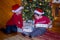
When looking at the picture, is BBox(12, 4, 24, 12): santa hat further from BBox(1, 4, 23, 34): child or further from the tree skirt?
the tree skirt

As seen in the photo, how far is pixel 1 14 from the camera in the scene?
160 cm

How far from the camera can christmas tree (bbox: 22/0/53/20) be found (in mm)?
1565

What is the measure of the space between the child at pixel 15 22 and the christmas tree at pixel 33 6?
0.07 meters

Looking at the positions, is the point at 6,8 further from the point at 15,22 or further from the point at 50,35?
the point at 50,35

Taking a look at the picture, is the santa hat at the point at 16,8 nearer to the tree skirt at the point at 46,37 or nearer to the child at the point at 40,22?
the child at the point at 40,22

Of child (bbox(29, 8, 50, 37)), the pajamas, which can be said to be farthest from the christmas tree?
the pajamas

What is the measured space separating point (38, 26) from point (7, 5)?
0.39m

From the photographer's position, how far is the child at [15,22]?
60.3 inches

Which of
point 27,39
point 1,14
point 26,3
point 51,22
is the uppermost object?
point 26,3

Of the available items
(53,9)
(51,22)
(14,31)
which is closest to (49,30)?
(51,22)

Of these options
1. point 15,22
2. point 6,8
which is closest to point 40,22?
point 15,22

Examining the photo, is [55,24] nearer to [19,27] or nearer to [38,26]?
[38,26]

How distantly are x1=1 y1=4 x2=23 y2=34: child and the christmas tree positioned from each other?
0.22ft

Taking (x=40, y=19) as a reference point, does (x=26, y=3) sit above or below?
above
